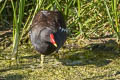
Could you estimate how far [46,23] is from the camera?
3.62 meters

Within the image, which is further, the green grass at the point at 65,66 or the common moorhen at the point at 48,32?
the common moorhen at the point at 48,32

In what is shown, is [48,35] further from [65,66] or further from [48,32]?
[65,66]

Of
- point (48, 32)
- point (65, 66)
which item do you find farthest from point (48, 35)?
point (65, 66)

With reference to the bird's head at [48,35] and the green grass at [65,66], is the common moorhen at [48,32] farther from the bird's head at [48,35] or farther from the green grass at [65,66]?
the green grass at [65,66]

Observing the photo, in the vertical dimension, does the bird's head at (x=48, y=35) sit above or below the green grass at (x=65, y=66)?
above

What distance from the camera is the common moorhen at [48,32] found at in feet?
11.2

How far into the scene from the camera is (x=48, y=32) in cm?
344

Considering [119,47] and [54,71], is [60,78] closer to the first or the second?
[54,71]

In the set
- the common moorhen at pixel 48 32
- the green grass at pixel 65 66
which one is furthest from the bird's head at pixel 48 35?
the green grass at pixel 65 66

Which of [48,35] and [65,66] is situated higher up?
[48,35]

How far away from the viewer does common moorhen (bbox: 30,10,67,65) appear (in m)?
3.43

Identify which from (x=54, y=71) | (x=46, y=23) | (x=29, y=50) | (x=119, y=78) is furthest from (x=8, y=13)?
(x=119, y=78)

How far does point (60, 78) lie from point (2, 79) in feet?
2.02

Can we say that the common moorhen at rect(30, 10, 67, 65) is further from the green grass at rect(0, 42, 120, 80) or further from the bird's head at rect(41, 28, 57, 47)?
the green grass at rect(0, 42, 120, 80)
